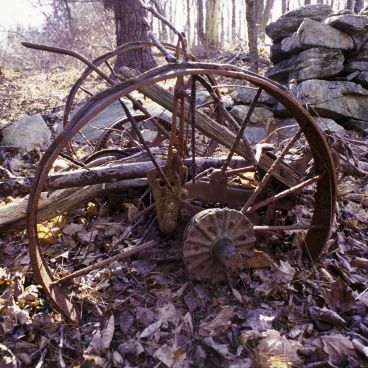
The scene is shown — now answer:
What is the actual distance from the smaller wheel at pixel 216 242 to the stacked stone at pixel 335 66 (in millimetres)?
4434

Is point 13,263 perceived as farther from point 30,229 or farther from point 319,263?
point 319,263

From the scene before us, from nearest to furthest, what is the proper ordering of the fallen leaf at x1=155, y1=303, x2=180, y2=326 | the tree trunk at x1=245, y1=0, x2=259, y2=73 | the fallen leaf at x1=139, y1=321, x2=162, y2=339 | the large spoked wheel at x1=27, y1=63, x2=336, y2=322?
the large spoked wheel at x1=27, y1=63, x2=336, y2=322 < the fallen leaf at x1=139, y1=321, x2=162, y2=339 < the fallen leaf at x1=155, y1=303, x2=180, y2=326 < the tree trunk at x1=245, y1=0, x2=259, y2=73

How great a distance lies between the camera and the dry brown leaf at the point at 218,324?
7.81 feet

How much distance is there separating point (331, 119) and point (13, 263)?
539cm

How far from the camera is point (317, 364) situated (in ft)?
7.05

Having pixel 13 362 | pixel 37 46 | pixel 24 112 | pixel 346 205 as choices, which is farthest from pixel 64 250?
pixel 24 112

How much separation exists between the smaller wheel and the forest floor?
0.23 m

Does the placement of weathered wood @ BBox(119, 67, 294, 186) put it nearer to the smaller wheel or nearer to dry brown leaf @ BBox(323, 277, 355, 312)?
the smaller wheel

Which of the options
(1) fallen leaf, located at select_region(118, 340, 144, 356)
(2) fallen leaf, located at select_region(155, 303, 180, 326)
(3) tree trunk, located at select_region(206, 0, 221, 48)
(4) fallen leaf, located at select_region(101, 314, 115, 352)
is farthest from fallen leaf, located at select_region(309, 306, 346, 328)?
(3) tree trunk, located at select_region(206, 0, 221, 48)

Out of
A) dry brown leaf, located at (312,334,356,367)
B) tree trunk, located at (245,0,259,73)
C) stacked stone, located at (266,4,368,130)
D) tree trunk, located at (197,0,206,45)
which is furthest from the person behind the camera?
tree trunk, located at (197,0,206,45)

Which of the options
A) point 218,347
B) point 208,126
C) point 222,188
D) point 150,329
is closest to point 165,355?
point 150,329

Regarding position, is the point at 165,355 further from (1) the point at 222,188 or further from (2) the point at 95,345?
(1) the point at 222,188

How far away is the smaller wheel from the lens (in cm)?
242

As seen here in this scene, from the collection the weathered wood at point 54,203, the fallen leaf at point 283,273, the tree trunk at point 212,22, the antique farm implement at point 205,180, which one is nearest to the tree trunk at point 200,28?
the tree trunk at point 212,22
